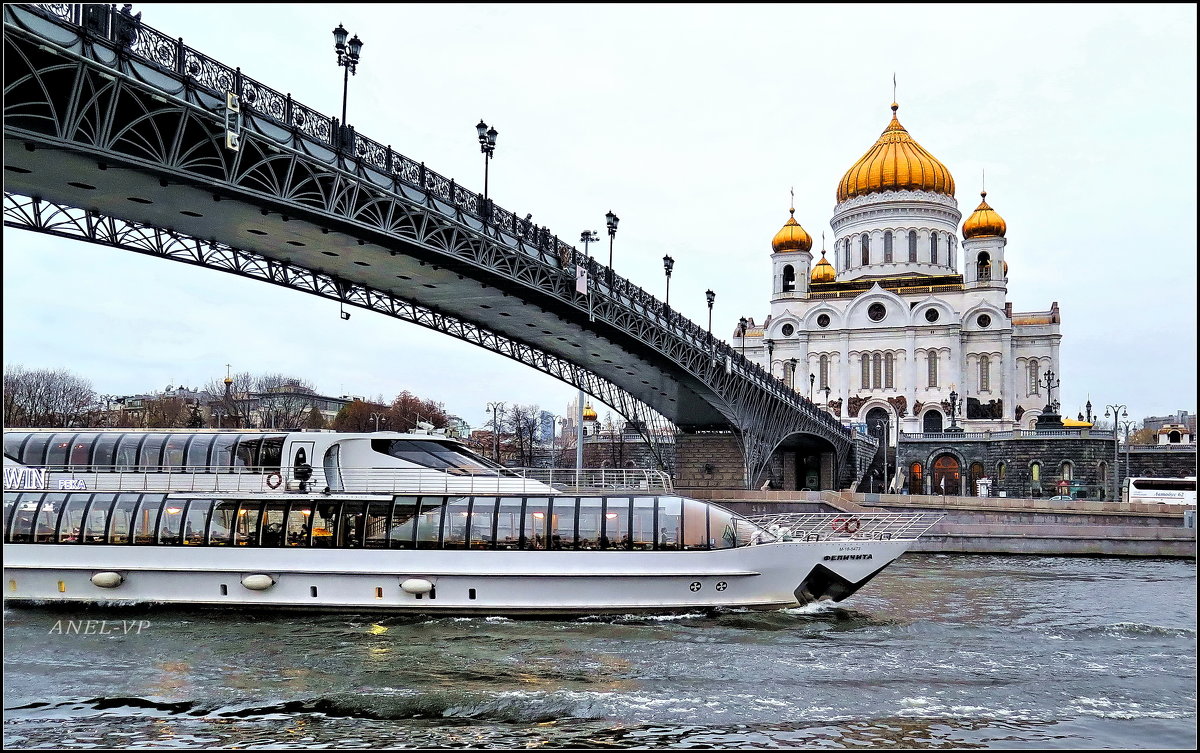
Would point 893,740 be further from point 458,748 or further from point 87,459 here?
point 87,459

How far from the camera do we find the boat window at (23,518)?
22469 millimetres

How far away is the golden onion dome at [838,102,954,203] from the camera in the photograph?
108 m

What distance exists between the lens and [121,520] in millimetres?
22484

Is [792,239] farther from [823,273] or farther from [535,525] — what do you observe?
[535,525]

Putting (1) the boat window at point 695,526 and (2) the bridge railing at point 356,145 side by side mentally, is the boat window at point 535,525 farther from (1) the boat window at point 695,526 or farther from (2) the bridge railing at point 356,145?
(2) the bridge railing at point 356,145

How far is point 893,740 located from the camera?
13156 millimetres

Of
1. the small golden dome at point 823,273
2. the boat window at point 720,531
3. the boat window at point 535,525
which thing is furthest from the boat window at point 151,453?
the small golden dome at point 823,273

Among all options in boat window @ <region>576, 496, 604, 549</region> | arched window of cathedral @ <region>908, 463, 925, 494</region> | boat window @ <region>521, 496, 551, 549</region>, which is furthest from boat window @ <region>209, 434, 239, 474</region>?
arched window of cathedral @ <region>908, 463, 925, 494</region>

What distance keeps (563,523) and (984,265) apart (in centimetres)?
9415

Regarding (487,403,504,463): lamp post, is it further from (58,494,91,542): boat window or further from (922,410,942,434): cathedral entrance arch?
(58,494,91,542): boat window

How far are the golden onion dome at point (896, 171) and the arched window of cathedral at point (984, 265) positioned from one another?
9022 mm

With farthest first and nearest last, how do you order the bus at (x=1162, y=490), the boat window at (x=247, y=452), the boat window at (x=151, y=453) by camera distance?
the bus at (x=1162, y=490) < the boat window at (x=151, y=453) < the boat window at (x=247, y=452)

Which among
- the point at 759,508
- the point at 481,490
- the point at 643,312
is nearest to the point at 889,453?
the point at 759,508

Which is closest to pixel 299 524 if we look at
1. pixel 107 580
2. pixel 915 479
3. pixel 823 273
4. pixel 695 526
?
pixel 107 580
